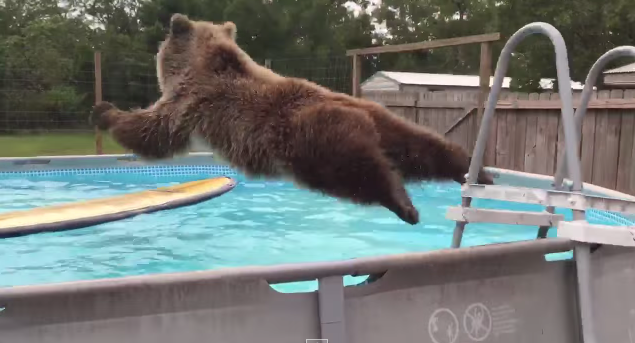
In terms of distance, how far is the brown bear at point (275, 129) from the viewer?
2277 millimetres

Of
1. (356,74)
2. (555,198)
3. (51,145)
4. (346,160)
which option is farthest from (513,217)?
(51,145)

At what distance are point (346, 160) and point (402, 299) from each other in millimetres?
684

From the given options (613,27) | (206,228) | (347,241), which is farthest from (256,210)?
(613,27)

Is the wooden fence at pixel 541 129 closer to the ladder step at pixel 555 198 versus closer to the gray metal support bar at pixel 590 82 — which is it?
the gray metal support bar at pixel 590 82

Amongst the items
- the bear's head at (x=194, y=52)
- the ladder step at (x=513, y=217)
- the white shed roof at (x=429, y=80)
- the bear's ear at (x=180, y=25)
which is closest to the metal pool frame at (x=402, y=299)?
the ladder step at (x=513, y=217)

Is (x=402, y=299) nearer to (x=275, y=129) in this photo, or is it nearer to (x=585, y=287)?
(x=585, y=287)

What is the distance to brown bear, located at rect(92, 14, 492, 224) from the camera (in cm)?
228

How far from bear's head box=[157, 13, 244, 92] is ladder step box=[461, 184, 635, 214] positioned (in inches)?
48.6

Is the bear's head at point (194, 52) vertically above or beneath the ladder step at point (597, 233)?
above

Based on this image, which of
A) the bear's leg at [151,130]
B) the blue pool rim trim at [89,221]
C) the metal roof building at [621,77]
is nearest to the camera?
the bear's leg at [151,130]

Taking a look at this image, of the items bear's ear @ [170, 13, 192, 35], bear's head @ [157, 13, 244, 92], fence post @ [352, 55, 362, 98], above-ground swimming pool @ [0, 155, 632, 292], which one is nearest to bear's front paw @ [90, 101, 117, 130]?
bear's head @ [157, 13, 244, 92]

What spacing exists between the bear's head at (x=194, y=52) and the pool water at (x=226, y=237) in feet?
4.79

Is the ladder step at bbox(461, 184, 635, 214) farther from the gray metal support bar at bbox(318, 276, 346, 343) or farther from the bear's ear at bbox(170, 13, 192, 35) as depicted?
the bear's ear at bbox(170, 13, 192, 35)

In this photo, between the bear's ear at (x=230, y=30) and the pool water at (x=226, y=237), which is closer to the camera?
the bear's ear at (x=230, y=30)
